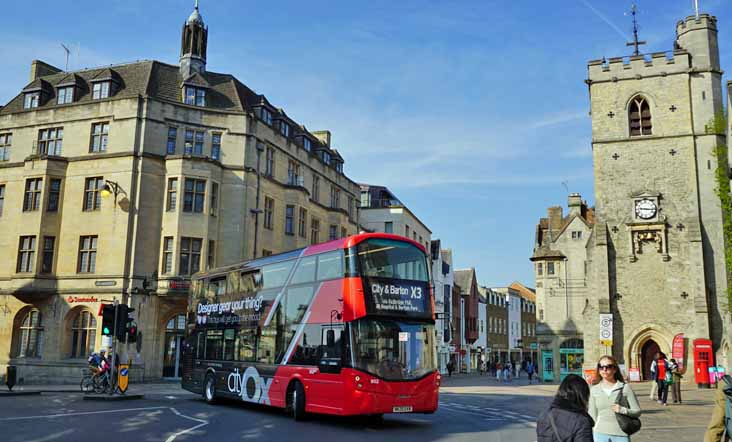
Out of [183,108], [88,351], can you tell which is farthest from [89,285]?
[183,108]

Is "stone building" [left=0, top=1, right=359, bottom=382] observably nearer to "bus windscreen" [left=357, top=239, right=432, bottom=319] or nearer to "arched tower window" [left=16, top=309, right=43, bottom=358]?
"arched tower window" [left=16, top=309, right=43, bottom=358]

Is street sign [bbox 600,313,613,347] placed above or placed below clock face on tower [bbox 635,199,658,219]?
below

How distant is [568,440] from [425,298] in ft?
35.8

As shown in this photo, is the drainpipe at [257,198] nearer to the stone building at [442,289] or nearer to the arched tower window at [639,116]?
the arched tower window at [639,116]

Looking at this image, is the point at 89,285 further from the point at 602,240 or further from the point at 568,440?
the point at 568,440

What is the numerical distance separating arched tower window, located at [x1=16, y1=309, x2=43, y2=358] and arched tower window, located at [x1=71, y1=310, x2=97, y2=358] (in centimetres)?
195

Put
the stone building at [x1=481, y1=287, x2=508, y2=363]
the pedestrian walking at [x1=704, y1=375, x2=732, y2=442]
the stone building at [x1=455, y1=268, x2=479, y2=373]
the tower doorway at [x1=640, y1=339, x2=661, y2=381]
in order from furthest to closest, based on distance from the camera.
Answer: the stone building at [x1=481, y1=287, x2=508, y2=363], the stone building at [x1=455, y1=268, x2=479, y2=373], the tower doorway at [x1=640, y1=339, x2=661, y2=381], the pedestrian walking at [x1=704, y1=375, x2=732, y2=442]

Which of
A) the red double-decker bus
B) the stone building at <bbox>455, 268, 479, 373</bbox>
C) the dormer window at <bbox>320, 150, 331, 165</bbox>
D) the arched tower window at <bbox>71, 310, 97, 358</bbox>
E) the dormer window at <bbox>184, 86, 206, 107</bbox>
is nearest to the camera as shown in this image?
the red double-decker bus

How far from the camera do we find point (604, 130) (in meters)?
39.0

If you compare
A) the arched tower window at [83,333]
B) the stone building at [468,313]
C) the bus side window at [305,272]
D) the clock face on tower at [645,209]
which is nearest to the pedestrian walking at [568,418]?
the bus side window at [305,272]

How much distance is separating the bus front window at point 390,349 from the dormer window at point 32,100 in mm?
28596

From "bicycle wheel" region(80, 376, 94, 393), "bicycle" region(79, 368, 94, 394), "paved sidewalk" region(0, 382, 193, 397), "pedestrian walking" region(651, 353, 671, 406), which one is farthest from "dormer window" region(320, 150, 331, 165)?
"pedestrian walking" region(651, 353, 671, 406)

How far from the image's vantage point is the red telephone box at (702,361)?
1248 inches

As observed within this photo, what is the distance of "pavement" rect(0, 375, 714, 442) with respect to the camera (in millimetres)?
13000
